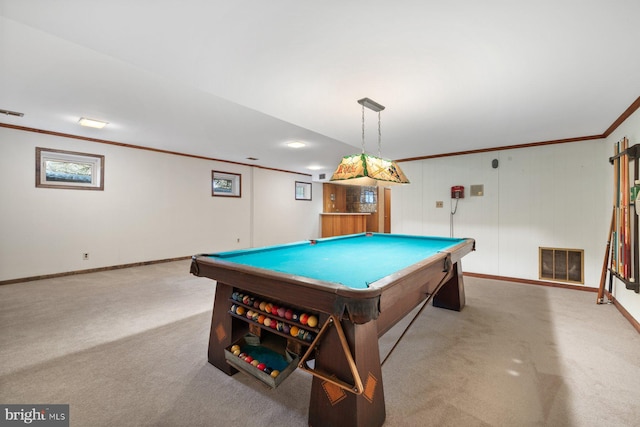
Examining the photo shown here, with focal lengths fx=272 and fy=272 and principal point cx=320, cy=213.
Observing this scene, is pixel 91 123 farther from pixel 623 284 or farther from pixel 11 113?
pixel 623 284

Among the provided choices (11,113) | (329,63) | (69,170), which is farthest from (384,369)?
(69,170)

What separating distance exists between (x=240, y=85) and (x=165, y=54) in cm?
58

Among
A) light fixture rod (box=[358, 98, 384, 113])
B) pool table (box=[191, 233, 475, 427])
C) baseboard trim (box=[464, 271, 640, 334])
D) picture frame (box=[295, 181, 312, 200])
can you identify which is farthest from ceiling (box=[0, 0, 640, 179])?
picture frame (box=[295, 181, 312, 200])

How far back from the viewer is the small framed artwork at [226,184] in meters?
6.31

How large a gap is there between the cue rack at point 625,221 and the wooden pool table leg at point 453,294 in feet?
4.58

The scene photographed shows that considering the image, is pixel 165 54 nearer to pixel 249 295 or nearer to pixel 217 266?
pixel 217 266

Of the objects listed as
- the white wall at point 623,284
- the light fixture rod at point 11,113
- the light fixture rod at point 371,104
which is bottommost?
the white wall at point 623,284

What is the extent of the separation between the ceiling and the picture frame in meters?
4.74

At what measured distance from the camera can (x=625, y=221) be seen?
2.70 m

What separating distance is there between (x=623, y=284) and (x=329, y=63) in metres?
3.74

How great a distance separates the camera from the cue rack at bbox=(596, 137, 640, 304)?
98.9 inches

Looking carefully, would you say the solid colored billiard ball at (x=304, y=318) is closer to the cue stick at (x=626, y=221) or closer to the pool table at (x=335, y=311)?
the pool table at (x=335, y=311)

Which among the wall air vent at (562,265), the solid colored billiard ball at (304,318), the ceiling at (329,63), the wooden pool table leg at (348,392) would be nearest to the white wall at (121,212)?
the ceiling at (329,63)

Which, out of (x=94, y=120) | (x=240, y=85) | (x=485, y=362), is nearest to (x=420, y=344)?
(x=485, y=362)
